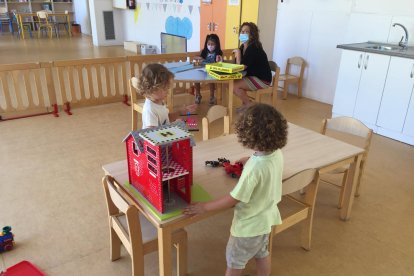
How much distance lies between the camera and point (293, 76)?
561cm

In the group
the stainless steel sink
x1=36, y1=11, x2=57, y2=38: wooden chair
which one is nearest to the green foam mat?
the stainless steel sink

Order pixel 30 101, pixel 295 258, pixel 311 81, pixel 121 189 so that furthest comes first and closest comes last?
pixel 311 81 → pixel 30 101 → pixel 295 258 → pixel 121 189

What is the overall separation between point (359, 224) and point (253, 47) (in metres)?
2.51

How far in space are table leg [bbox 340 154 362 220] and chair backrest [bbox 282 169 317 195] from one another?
2.15 ft

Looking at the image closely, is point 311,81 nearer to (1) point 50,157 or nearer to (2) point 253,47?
(2) point 253,47

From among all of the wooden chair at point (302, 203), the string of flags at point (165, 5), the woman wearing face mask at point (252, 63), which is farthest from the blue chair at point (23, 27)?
the wooden chair at point (302, 203)

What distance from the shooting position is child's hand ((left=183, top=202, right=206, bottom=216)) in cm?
150

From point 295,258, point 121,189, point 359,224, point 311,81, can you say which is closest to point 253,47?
point 311,81

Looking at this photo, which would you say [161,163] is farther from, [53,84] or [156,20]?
[156,20]

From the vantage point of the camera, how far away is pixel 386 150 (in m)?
3.81

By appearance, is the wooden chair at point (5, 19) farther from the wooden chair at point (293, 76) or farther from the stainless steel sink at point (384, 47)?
the stainless steel sink at point (384, 47)

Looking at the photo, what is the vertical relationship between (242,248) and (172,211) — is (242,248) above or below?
below

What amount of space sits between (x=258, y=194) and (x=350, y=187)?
127 centimetres

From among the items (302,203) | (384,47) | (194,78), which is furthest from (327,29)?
(302,203)
